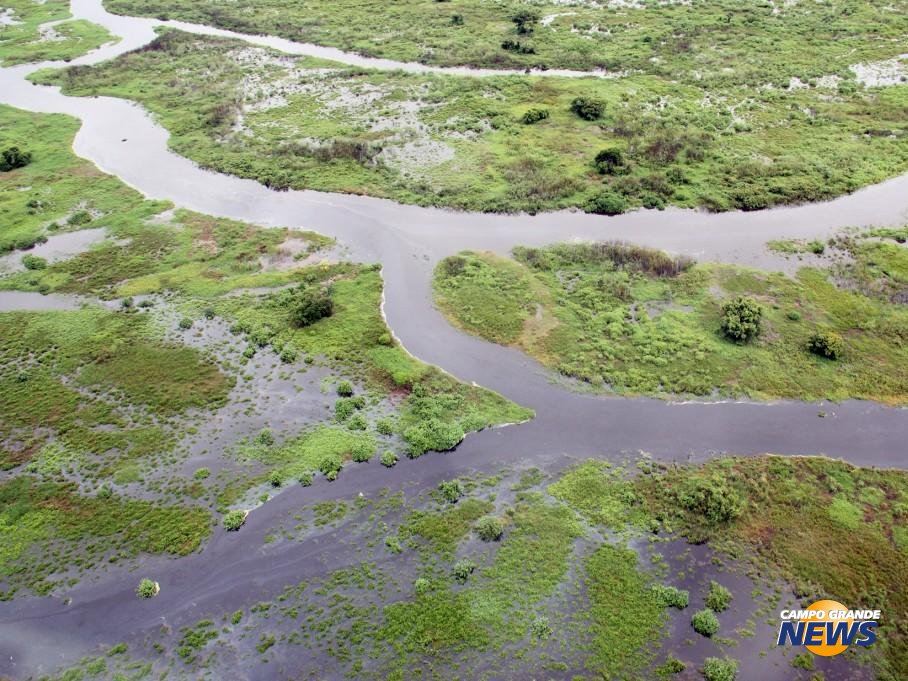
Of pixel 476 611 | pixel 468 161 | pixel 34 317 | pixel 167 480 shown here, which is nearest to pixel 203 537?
pixel 167 480

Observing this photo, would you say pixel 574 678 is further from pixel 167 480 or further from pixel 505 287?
pixel 505 287

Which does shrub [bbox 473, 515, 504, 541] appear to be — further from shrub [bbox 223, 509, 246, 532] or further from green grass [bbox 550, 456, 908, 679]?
shrub [bbox 223, 509, 246, 532]

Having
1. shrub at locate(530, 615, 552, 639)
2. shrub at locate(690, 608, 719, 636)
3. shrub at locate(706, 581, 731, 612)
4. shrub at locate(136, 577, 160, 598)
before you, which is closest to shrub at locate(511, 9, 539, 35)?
shrub at locate(706, 581, 731, 612)

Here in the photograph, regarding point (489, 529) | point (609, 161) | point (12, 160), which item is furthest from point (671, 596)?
point (12, 160)

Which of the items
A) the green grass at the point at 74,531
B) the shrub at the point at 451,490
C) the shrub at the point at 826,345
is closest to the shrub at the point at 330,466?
the shrub at the point at 451,490

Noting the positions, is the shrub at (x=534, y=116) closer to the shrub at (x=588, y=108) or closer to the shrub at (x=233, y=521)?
the shrub at (x=588, y=108)
